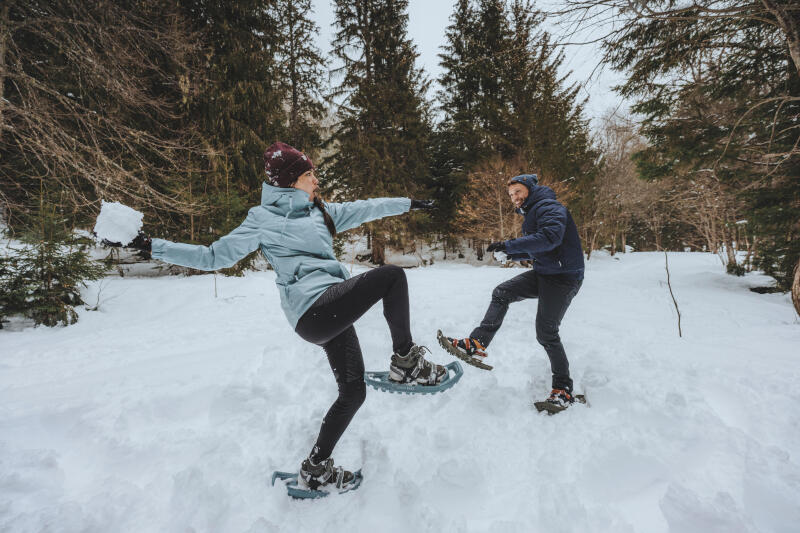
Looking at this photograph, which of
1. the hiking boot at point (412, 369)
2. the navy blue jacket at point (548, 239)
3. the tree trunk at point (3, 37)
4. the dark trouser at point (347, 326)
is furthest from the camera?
the tree trunk at point (3, 37)

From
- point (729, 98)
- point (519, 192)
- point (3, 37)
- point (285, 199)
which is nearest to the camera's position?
point (285, 199)

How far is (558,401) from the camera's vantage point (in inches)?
109

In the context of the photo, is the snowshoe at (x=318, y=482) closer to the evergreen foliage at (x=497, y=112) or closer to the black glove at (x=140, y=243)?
the black glove at (x=140, y=243)

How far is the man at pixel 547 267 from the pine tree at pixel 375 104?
513 inches

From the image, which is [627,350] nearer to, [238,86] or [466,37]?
[238,86]

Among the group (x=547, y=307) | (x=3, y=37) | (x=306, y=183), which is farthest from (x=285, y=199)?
(x=3, y=37)

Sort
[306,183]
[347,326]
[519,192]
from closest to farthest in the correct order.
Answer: [347,326], [306,183], [519,192]

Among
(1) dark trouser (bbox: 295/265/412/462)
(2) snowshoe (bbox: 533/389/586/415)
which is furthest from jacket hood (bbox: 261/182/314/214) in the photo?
(2) snowshoe (bbox: 533/389/586/415)

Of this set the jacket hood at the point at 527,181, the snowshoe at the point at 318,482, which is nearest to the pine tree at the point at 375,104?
the jacket hood at the point at 527,181

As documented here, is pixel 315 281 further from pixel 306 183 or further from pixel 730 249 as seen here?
pixel 730 249

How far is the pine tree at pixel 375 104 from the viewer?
15.7m

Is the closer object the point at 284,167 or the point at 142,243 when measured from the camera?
the point at 142,243

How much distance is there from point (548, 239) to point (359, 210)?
5.39 ft

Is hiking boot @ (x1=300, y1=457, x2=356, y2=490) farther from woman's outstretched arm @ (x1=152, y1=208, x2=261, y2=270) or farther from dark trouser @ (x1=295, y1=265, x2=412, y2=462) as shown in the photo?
woman's outstretched arm @ (x1=152, y1=208, x2=261, y2=270)
